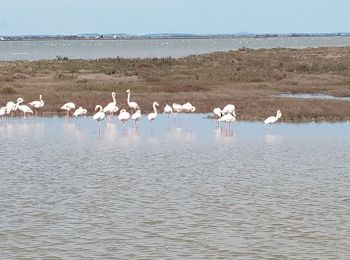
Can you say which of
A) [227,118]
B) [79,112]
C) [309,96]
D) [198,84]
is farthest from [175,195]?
[198,84]

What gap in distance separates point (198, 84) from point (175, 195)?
29575 millimetres

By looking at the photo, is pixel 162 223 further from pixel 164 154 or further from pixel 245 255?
pixel 164 154

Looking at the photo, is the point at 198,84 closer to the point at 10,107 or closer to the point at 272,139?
the point at 10,107

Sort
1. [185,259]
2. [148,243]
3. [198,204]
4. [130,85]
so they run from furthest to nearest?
1. [130,85]
2. [198,204]
3. [148,243]
4. [185,259]

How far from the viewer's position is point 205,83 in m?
47.1

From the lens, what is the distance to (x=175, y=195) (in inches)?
667

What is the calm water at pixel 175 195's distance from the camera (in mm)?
13023

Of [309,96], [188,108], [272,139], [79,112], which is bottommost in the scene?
[309,96]

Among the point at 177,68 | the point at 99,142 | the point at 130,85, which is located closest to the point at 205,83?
the point at 130,85

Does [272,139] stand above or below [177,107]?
below

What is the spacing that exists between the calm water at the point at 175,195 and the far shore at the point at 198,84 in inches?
264

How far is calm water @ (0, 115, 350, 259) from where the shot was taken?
513 inches

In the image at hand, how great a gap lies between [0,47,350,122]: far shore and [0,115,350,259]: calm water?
672 cm

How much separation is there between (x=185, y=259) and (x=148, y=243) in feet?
3.47
